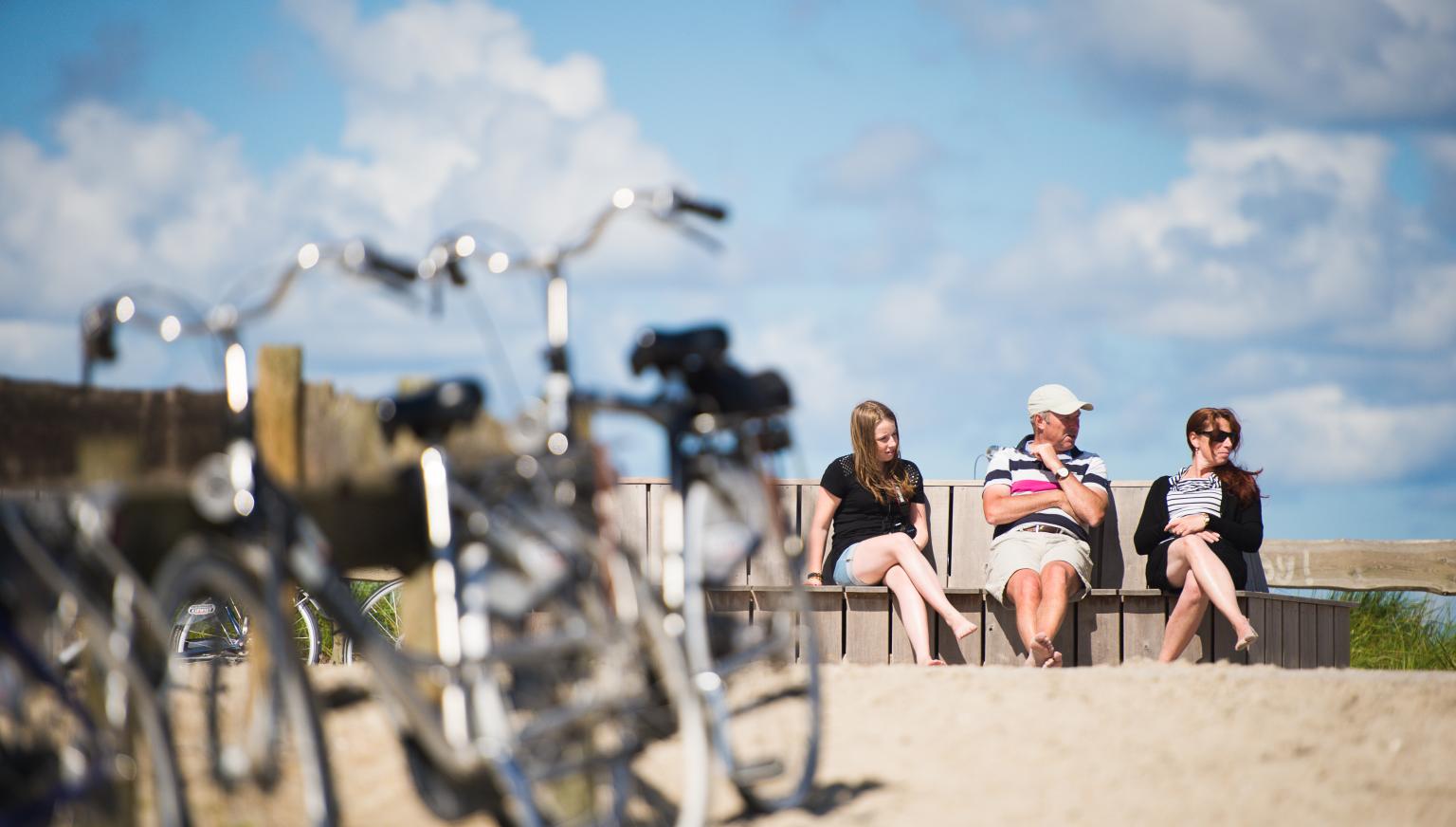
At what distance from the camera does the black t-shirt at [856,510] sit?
25.7 feet

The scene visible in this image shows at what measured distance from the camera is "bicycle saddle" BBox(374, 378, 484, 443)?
3.01 metres

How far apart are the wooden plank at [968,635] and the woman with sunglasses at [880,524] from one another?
98mm

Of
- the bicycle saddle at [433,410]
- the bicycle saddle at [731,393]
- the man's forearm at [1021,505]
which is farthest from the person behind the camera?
the man's forearm at [1021,505]

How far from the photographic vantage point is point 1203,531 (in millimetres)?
7574

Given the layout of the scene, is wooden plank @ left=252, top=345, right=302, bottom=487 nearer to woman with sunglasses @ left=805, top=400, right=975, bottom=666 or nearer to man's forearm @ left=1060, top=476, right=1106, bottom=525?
woman with sunglasses @ left=805, top=400, right=975, bottom=666

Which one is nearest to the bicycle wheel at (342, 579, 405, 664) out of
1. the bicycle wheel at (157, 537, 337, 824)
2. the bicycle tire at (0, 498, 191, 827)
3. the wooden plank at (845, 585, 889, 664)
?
the wooden plank at (845, 585, 889, 664)

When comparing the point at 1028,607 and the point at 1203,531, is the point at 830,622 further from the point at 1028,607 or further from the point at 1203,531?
the point at 1203,531

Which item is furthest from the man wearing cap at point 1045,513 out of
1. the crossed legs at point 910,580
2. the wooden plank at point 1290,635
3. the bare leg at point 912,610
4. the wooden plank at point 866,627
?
the wooden plank at point 1290,635

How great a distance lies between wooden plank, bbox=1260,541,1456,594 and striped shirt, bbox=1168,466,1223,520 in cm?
133

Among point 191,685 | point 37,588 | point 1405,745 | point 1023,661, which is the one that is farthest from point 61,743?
point 1023,661

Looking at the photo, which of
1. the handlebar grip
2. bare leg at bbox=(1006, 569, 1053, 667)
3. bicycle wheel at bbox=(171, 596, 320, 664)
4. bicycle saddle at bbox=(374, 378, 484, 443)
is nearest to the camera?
bicycle saddle at bbox=(374, 378, 484, 443)

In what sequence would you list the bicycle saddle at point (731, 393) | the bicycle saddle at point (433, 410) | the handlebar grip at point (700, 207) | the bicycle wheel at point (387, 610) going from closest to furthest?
the bicycle saddle at point (433, 410) < the handlebar grip at point (700, 207) < the bicycle saddle at point (731, 393) < the bicycle wheel at point (387, 610)

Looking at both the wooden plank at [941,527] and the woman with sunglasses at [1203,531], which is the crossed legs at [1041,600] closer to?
the woman with sunglasses at [1203,531]

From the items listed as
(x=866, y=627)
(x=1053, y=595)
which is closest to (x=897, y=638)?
(x=866, y=627)
